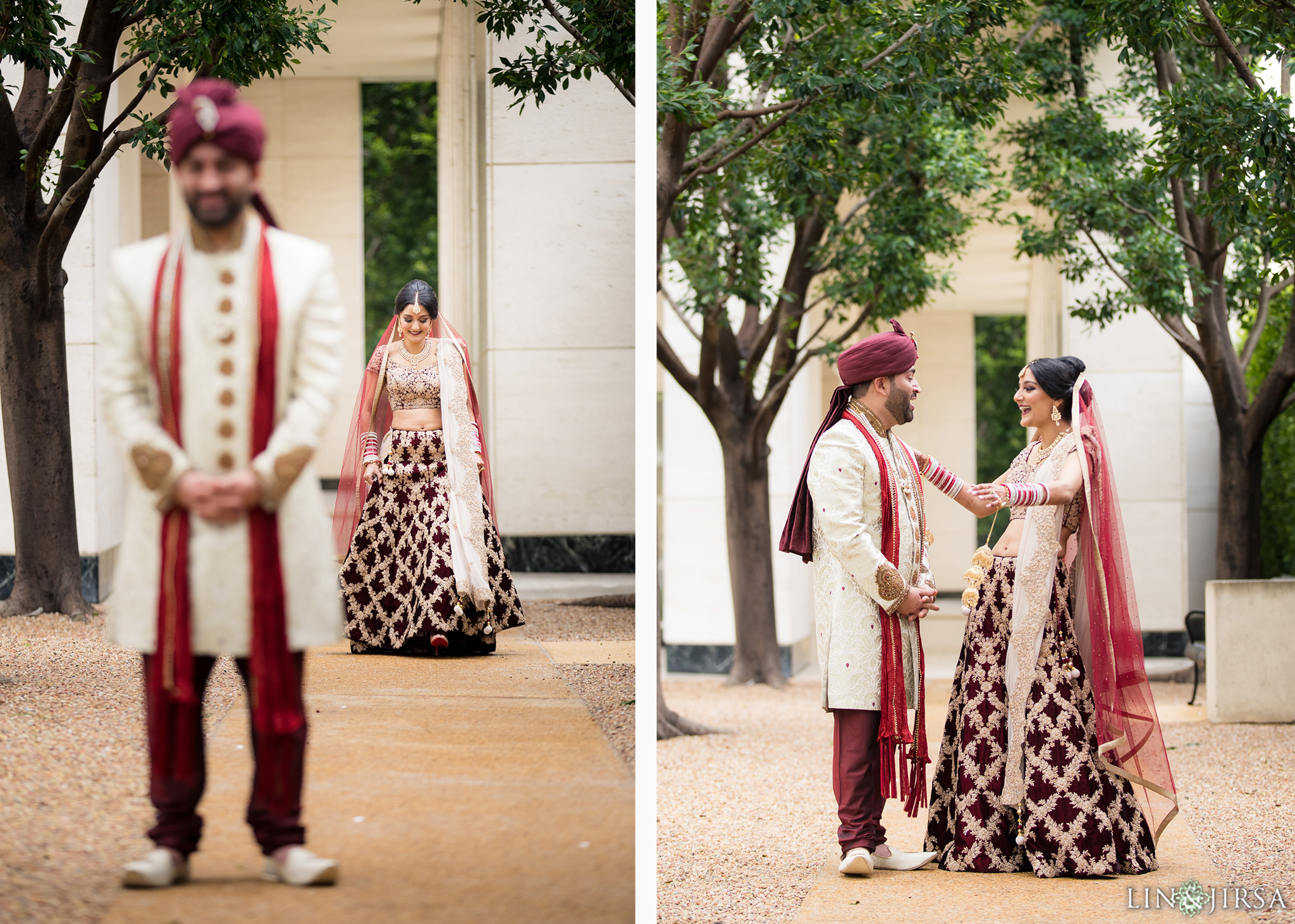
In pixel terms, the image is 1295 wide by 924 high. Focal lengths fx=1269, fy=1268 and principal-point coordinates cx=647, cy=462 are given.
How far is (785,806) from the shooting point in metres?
6.32

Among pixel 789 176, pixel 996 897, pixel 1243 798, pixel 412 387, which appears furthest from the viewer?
pixel 789 176

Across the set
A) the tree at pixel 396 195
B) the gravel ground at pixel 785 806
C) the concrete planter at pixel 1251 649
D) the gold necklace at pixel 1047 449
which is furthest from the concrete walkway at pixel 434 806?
the concrete planter at pixel 1251 649

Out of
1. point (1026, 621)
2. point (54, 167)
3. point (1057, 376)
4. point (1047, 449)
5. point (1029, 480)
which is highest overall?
point (54, 167)

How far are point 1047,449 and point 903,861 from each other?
155cm

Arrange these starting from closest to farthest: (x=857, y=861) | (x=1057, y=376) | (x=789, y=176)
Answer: (x=857, y=861)
(x=1057, y=376)
(x=789, y=176)

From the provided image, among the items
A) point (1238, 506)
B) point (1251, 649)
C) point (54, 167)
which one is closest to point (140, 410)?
point (54, 167)

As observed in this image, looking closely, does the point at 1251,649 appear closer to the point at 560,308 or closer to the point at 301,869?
the point at 560,308

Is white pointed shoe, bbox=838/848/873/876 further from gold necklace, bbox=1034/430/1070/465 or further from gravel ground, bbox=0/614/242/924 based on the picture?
gravel ground, bbox=0/614/242/924

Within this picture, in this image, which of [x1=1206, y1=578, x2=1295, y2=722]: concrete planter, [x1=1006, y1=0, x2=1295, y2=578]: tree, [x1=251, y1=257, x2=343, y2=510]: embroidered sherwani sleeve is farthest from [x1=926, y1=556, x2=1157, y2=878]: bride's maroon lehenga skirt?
[x1=1206, y1=578, x2=1295, y2=722]: concrete planter

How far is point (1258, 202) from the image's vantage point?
6.65 metres

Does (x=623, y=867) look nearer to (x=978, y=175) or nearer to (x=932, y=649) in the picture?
(x=978, y=175)

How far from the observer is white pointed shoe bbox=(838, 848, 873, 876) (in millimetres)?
4348

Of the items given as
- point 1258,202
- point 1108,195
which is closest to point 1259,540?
point 1108,195

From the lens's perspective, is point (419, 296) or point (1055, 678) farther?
point (1055, 678)
